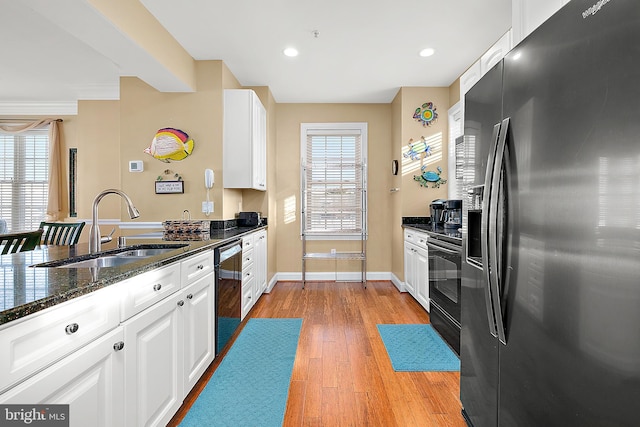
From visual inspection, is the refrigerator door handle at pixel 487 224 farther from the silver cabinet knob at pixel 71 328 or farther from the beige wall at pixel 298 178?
the beige wall at pixel 298 178

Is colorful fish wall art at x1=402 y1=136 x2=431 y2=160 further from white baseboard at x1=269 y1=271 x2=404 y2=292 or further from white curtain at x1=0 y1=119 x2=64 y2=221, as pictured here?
white curtain at x1=0 y1=119 x2=64 y2=221

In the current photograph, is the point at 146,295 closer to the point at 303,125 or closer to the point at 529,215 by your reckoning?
the point at 529,215

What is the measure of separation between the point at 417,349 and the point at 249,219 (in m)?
2.31

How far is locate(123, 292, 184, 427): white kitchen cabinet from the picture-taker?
1.29 m

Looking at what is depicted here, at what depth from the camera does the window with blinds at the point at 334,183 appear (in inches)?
195

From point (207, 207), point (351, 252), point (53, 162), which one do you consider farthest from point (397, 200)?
point (53, 162)

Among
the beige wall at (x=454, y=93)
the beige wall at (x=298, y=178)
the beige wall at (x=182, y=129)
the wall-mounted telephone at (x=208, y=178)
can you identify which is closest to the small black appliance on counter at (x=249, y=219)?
the beige wall at (x=182, y=129)

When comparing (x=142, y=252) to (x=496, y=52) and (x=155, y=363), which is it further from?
(x=496, y=52)

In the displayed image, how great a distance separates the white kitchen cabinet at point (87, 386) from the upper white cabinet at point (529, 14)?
2.02m

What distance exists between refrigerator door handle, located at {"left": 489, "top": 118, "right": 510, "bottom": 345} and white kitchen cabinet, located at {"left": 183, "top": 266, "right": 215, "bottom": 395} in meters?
1.55

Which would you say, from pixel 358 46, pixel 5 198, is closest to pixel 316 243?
pixel 358 46

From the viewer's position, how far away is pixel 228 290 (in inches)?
102

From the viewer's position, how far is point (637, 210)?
67cm

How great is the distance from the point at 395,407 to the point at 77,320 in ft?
5.52
